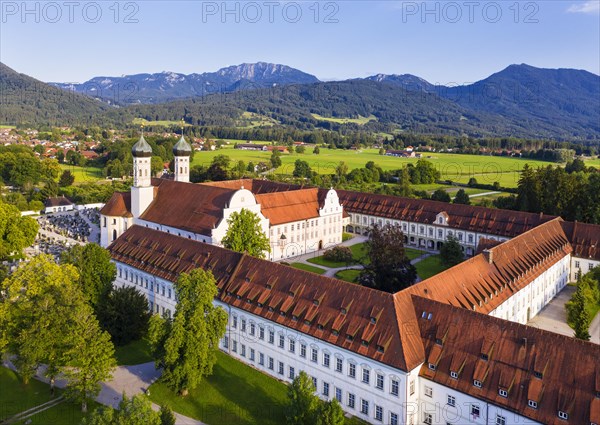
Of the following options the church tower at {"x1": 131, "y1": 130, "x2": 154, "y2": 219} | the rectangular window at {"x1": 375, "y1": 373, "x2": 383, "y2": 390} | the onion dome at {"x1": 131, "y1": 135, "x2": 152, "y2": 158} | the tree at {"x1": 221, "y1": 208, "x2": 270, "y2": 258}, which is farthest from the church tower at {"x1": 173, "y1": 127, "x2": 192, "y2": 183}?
the rectangular window at {"x1": 375, "y1": 373, "x2": 383, "y2": 390}

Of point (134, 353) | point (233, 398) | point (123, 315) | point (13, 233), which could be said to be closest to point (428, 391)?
point (233, 398)

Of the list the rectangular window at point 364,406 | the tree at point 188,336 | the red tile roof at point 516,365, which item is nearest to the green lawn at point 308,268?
the tree at point 188,336

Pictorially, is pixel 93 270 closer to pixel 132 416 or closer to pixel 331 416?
pixel 132 416

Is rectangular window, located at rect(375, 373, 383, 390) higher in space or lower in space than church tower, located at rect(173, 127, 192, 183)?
lower

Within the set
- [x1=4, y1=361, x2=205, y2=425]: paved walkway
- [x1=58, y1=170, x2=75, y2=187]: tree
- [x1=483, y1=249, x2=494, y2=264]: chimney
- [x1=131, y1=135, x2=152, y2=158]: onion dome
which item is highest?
[x1=131, y1=135, x2=152, y2=158]: onion dome

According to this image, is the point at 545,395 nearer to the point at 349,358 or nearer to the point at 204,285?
the point at 349,358

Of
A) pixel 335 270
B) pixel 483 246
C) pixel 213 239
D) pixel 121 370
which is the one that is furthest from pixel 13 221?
pixel 483 246

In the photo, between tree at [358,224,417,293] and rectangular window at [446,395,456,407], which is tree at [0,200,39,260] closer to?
tree at [358,224,417,293]
